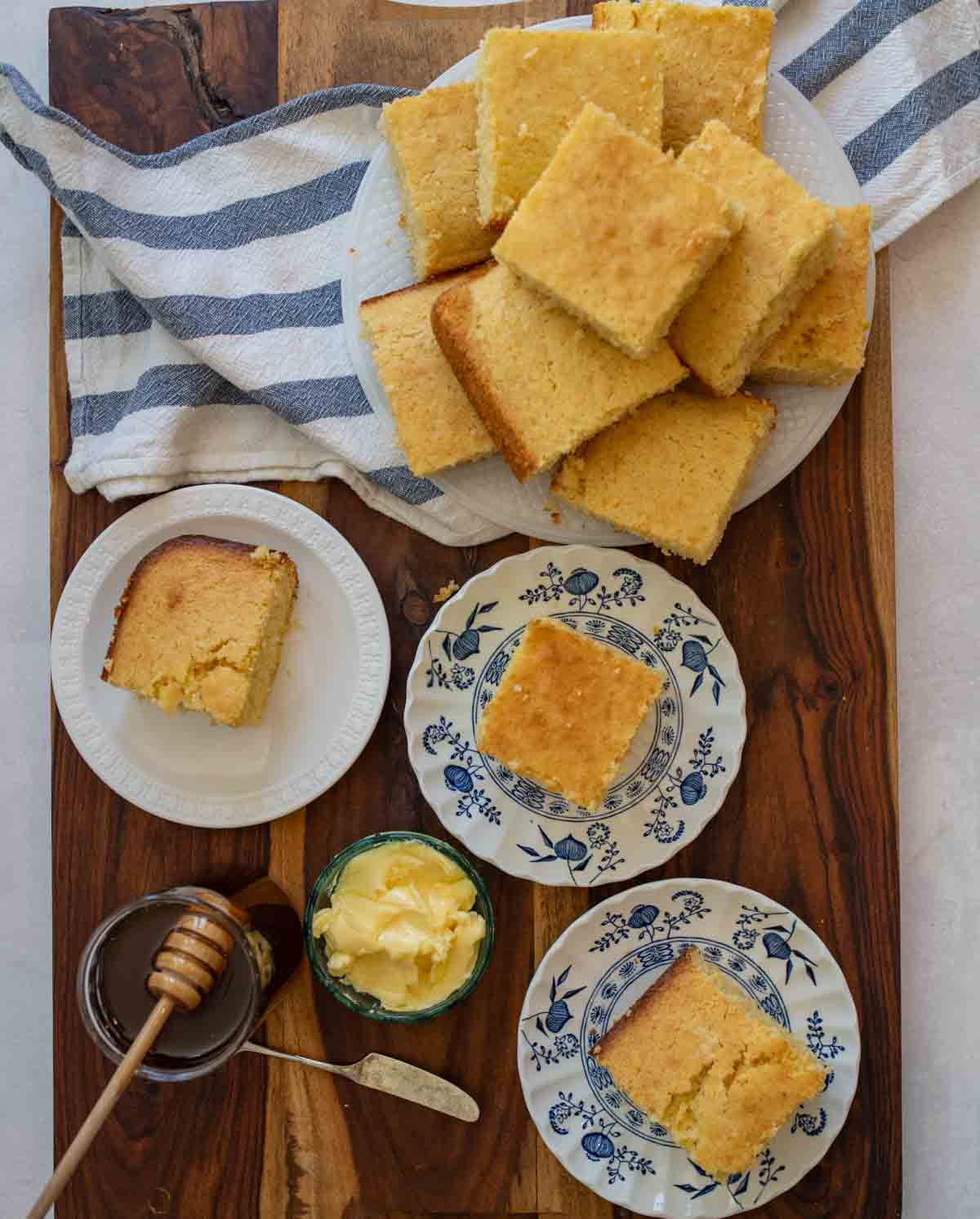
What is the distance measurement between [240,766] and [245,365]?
1083 millimetres

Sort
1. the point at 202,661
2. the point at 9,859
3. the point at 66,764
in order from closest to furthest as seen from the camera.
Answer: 1. the point at 202,661
2. the point at 66,764
3. the point at 9,859

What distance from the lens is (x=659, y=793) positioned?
2914 millimetres

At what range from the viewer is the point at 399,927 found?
110 inches

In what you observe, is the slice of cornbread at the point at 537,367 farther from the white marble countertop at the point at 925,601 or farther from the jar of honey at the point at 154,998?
the jar of honey at the point at 154,998

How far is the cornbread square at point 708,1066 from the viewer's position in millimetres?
2693

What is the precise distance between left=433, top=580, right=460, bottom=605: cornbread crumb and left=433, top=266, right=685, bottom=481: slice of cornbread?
16.9 inches

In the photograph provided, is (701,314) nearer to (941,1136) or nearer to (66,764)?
(66,764)

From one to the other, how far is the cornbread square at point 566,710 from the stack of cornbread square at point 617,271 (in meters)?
0.35

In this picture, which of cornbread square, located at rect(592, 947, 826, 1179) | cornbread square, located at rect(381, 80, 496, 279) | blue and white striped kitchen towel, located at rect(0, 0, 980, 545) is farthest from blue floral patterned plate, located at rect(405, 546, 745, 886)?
cornbread square, located at rect(381, 80, 496, 279)

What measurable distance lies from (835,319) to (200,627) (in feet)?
5.89

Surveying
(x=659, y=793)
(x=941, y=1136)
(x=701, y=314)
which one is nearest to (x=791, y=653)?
(x=659, y=793)

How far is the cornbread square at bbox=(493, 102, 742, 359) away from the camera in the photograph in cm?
257

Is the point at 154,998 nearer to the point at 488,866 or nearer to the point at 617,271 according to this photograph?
the point at 488,866

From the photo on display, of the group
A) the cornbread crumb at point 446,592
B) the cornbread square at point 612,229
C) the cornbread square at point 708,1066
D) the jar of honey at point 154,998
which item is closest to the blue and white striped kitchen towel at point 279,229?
the cornbread crumb at point 446,592
